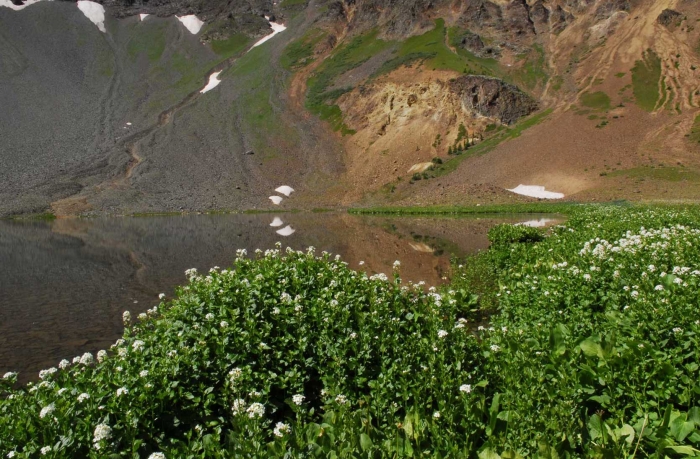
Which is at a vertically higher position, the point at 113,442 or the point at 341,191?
the point at 113,442

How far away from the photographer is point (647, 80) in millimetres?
80250

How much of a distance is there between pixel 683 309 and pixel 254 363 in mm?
5152

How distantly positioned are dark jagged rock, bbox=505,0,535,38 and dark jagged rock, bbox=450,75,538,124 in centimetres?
2771

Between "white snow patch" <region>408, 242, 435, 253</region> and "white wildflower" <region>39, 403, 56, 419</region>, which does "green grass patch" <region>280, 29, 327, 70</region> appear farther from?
"white wildflower" <region>39, 403, 56, 419</region>

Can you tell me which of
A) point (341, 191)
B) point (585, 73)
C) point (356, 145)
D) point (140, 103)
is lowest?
point (341, 191)

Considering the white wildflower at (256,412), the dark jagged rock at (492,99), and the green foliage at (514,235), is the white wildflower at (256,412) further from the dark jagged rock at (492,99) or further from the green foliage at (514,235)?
the dark jagged rock at (492,99)

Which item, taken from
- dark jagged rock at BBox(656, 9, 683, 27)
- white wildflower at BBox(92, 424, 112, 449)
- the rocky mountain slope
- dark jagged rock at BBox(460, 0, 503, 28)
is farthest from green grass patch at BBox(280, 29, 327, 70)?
white wildflower at BBox(92, 424, 112, 449)

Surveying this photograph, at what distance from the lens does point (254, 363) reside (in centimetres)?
582

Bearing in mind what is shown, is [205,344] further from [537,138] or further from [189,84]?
[189,84]

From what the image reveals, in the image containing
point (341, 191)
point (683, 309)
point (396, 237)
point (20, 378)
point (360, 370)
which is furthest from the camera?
point (341, 191)

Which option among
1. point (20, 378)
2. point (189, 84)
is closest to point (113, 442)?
point (20, 378)

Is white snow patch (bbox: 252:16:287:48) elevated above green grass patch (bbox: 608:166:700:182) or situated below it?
above

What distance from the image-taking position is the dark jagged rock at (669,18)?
8803 centimetres

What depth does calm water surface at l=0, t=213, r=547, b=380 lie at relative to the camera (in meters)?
12.4
